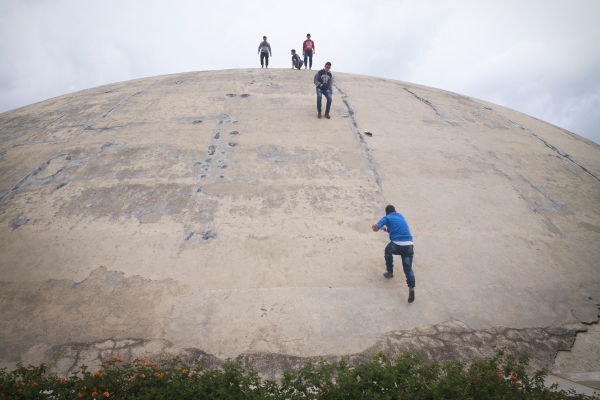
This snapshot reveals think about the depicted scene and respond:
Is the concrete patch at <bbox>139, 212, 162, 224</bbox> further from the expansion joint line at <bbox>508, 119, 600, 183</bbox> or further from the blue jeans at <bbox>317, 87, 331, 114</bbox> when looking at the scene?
the expansion joint line at <bbox>508, 119, 600, 183</bbox>

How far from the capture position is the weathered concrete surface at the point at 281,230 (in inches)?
127

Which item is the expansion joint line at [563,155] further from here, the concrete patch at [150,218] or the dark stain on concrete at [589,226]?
the concrete patch at [150,218]

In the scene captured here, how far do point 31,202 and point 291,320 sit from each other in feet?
14.4


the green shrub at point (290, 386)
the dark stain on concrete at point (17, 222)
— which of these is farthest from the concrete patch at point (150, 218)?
the green shrub at point (290, 386)

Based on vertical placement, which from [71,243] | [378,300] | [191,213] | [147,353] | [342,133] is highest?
[342,133]

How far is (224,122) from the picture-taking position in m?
6.34

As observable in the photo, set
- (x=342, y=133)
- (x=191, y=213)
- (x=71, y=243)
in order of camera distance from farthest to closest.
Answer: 1. (x=342, y=133)
2. (x=191, y=213)
3. (x=71, y=243)

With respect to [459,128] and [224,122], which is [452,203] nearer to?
[459,128]

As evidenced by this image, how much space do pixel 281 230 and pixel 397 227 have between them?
5.08ft

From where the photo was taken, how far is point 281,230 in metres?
4.25

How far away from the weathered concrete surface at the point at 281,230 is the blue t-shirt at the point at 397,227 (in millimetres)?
620

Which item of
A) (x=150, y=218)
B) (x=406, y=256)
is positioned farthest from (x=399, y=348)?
(x=150, y=218)

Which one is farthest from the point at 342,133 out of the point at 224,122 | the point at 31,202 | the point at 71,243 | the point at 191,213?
the point at 31,202

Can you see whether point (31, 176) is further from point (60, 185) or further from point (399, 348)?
point (399, 348)
